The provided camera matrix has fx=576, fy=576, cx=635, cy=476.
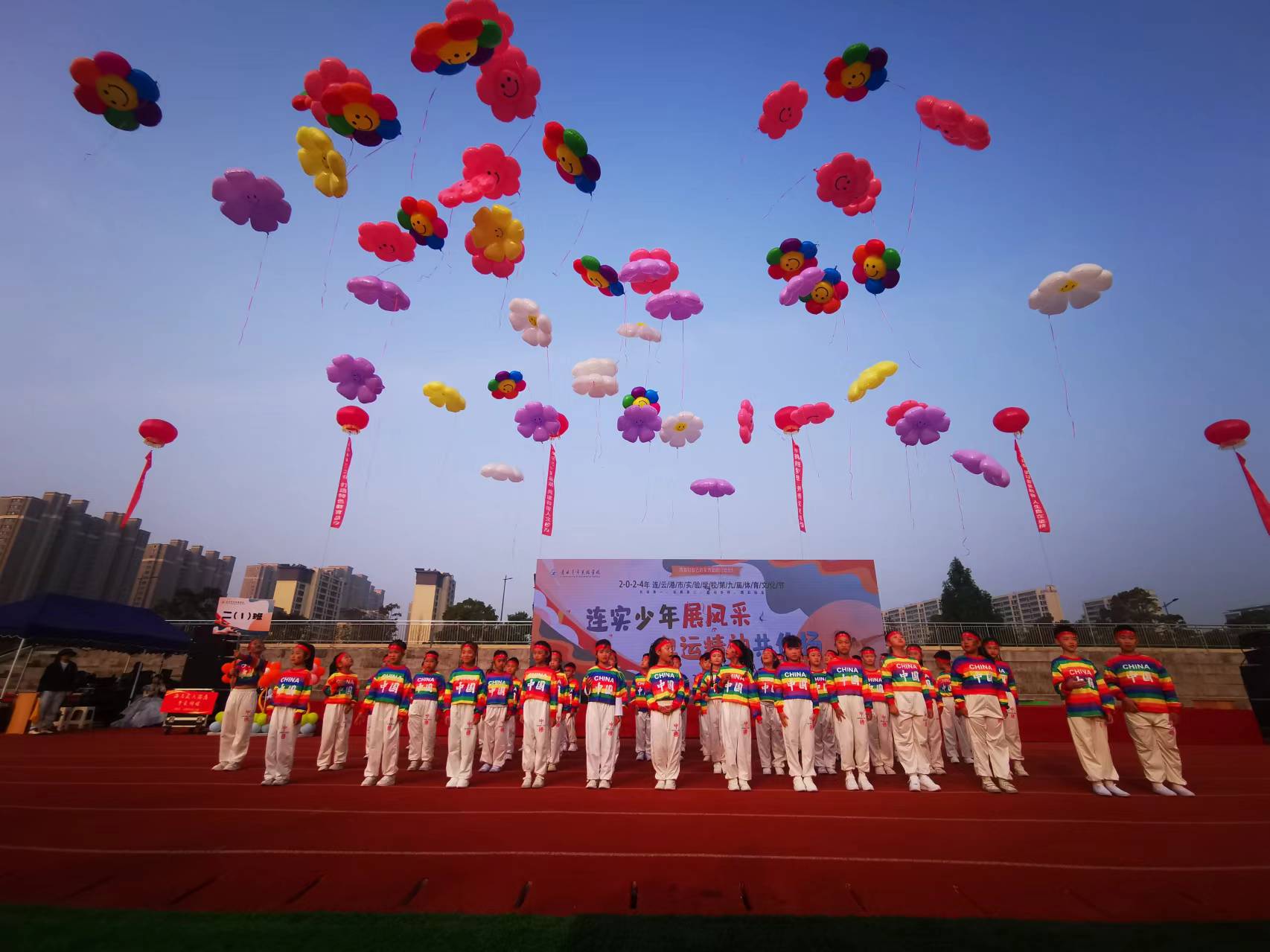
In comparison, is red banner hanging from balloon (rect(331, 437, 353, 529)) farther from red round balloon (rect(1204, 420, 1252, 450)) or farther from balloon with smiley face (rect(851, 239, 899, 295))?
red round balloon (rect(1204, 420, 1252, 450))

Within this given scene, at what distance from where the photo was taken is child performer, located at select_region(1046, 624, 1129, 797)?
6137 millimetres

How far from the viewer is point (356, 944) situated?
8.39 feet

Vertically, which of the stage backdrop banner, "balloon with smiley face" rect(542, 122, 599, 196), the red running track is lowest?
the red running track

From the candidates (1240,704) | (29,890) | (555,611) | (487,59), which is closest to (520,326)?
(487,59)

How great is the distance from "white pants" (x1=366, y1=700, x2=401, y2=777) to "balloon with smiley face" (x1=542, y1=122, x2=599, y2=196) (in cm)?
828

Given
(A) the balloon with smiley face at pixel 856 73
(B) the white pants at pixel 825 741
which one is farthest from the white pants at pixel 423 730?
(A) the balloon with smiley face at pixel 856 73

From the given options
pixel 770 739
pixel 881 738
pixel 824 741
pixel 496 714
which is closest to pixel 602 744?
pixel 496 714

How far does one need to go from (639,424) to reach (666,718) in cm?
779

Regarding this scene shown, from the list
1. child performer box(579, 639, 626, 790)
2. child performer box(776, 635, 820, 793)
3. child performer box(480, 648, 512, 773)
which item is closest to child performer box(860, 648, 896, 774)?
child performer box(776, 635, 820, 793)

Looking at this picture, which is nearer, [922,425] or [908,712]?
[908,712]

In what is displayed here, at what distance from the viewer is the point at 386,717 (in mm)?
7176

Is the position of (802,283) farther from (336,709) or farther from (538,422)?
(336,709)

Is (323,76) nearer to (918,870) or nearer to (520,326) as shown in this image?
(520,326)

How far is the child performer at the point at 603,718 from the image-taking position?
6.95m
